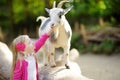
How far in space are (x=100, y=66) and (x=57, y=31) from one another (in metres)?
2.56

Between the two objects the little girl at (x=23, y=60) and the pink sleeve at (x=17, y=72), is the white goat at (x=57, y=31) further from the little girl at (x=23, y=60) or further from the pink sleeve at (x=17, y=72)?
the pink sleeve at (x=17, y=72)

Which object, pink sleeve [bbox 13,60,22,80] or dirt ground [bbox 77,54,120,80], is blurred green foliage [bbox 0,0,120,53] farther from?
pink sleeve [bbox 13,60,22,80]

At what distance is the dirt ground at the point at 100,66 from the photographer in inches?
237

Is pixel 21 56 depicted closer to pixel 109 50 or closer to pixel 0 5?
pixel 109 50

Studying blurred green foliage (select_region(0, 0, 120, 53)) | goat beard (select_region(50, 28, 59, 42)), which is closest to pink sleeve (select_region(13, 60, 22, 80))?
goat beard (select_region(50, 28, 59, 42))

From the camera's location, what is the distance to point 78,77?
14.3 ft

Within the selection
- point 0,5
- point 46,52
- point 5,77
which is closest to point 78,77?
point 46,52

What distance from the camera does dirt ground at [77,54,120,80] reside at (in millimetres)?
6015

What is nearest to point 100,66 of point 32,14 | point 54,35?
point 54,35

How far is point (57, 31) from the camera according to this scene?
4383 millimetres

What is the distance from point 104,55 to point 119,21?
42.4 inches

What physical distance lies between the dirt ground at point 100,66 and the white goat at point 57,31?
1.36m

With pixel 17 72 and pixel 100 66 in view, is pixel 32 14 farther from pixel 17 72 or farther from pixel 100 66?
pixel 17 72

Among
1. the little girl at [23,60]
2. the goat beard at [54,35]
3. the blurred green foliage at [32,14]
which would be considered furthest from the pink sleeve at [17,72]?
the blurred green foliage at [32,14]
